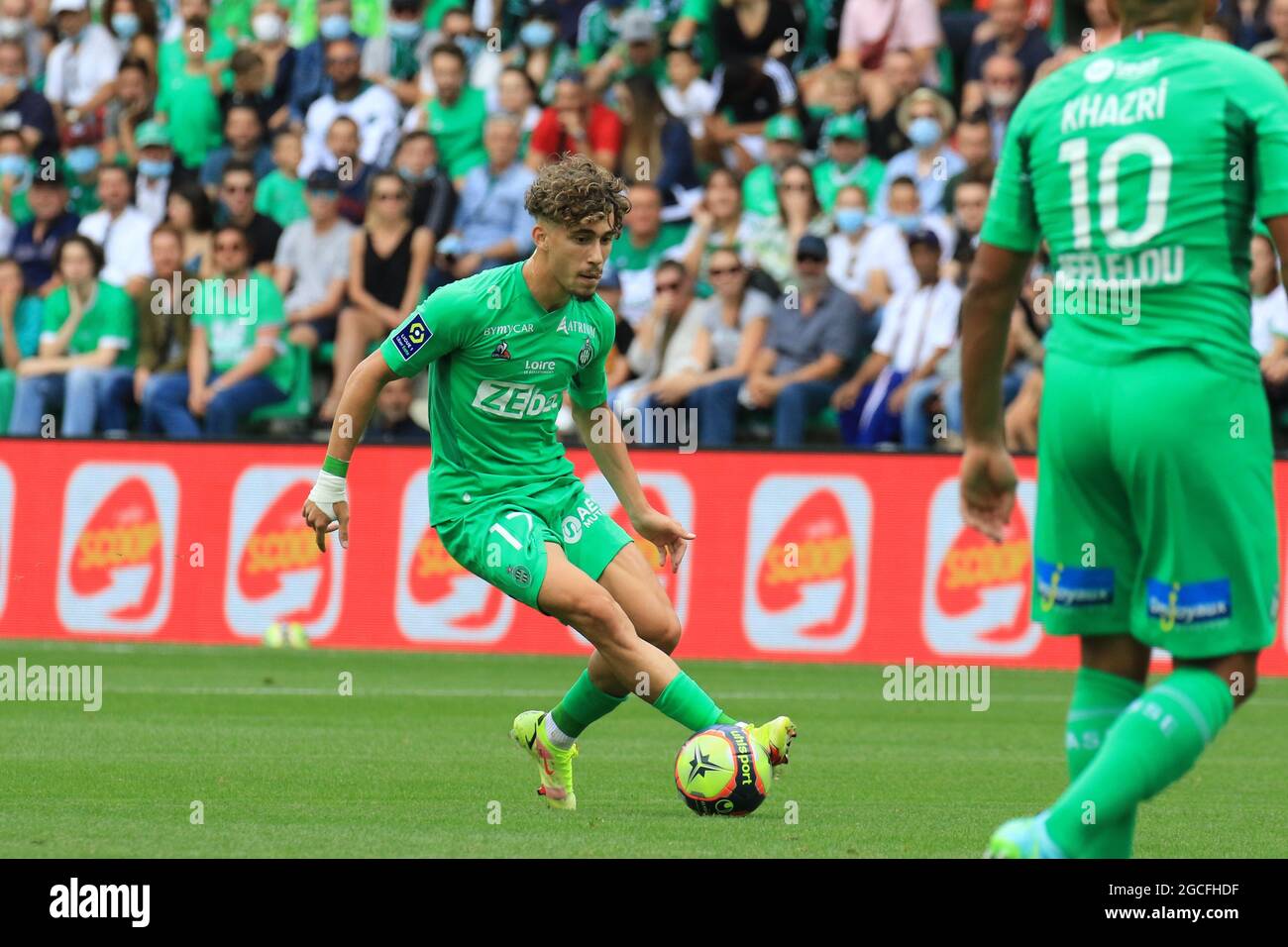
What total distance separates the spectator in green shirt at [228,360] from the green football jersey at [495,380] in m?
9.86

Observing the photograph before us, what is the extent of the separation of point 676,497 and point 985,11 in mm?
6033

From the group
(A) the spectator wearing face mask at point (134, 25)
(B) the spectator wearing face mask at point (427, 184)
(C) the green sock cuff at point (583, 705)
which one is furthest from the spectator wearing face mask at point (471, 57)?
(C) the green sock cuff at point (583, 705)

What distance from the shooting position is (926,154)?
1861cm

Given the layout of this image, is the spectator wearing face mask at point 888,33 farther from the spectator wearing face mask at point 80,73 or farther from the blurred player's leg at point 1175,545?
the blurred player's leg at point 1175,545

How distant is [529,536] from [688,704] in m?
0.89

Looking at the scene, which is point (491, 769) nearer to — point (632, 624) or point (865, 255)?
point (632, 624)

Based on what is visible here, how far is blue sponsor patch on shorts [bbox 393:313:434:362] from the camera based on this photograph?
855 cm

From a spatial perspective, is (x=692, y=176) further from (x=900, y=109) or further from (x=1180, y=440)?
(x=1180, y=440)

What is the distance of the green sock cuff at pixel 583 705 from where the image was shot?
28.9 feet

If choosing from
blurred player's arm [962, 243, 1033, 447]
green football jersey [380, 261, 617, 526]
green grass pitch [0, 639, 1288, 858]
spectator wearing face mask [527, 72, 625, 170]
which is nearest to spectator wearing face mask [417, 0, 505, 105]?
spectator wearing face mask [527, 72, 625, 170]

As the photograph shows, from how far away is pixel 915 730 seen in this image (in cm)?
1251

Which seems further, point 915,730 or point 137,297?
point 137,297

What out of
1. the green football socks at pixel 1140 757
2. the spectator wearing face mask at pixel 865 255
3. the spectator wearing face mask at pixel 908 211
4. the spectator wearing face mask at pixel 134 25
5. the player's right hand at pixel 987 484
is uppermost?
the spectator wearing face mask at pixel 134 25

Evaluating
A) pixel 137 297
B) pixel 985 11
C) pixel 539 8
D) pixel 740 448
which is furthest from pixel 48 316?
pixel 985 11
